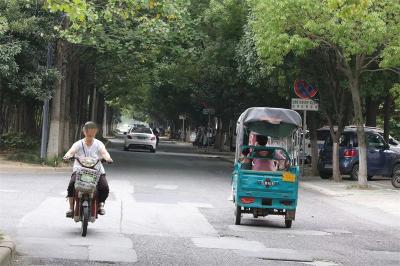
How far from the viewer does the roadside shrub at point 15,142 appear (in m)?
32.4

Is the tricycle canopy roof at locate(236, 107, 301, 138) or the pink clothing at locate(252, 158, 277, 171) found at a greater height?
the tricycle canopy roof at locate(236, 107, 301, 138)

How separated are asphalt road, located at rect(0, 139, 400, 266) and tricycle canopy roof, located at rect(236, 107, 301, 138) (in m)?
1.73

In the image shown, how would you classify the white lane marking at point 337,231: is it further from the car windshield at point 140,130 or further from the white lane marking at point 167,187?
the car windshield at point 140,130

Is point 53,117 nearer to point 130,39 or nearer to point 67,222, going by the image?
point 130,39

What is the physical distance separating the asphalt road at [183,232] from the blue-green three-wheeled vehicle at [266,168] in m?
0.42

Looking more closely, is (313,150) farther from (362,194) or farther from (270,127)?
(270,127)

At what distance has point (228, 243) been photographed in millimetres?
11031

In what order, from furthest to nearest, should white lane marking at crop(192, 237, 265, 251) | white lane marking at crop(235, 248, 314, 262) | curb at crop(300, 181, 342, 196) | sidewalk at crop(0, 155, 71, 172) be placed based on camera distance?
sidewalk at crop(0, 155, 71, 172)
curb at crop(300, 181, 342, 196)
white lane marking at crop(192, 237, 265, 251)
white lane marking at crop(235, 248, 314, 262)

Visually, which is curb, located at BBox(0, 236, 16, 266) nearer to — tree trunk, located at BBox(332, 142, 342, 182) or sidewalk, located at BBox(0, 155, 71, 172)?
sidewalk, located at BBox(0, 155, 71, 172)

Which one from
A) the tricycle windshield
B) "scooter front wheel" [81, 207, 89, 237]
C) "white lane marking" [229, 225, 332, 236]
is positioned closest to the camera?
"scooter front wheel" [81, 207, 89, 237]

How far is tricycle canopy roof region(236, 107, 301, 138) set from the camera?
46.5ft

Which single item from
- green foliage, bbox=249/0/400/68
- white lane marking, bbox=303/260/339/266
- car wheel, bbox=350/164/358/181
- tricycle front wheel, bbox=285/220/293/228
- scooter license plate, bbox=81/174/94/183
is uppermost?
green foliage, bbox=249/0/400/68

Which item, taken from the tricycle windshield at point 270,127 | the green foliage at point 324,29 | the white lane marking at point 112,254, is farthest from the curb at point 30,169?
the white lane marking at point 112,254

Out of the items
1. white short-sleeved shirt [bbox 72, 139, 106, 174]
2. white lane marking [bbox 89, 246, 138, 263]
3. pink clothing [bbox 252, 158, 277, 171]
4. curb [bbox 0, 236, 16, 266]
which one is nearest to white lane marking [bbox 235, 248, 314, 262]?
white lane marking [bbox 89, 246, 138, 263]
